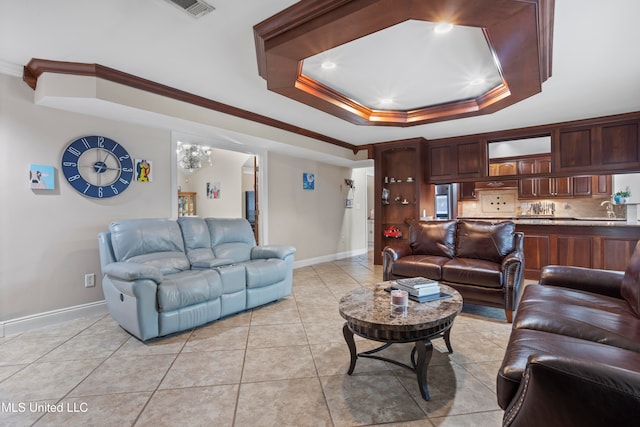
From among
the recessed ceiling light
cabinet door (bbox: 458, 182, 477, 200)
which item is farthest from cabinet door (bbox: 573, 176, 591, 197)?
the recessed ceiling light

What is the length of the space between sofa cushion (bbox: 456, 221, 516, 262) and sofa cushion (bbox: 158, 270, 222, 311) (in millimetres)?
2774

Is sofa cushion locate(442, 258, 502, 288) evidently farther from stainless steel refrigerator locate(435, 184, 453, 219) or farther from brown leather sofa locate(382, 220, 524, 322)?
stainless steel refrigerator locate(435, 184, 453, 219)

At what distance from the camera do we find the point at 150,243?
9.82ft

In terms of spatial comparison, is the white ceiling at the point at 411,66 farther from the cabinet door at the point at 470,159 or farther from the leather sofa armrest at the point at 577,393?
the leather sofa armrest at the point at 577,393

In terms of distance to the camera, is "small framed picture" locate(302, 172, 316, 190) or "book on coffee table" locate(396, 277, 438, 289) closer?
"book on coffee table" locate(396, 277, 438, 289)

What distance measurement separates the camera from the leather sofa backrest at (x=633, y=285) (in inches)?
69.2

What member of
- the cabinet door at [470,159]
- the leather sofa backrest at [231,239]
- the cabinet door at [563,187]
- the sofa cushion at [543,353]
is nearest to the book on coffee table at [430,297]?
the sofa cushion at [543,353]

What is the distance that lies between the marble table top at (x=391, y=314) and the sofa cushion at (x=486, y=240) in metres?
1.45

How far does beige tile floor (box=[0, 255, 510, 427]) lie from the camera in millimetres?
1579

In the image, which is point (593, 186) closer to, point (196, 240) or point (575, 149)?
point (575, 149)

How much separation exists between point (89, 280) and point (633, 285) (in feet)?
14.9

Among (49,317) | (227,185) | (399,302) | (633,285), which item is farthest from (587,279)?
(227,185)

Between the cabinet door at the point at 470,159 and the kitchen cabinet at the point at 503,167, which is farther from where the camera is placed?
the kitchen cabinet at the point at 503,167

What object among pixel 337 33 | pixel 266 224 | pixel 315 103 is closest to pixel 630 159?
pixel 315 103
